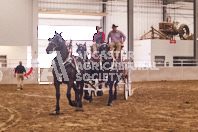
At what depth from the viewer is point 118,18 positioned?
3544cm

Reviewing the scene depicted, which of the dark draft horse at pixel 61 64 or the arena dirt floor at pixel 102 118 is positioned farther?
the dark draft horse at pixel 61 64

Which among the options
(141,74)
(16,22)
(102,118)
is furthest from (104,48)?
(16,22)

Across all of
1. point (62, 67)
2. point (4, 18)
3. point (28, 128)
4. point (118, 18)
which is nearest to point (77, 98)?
point (62, 67)

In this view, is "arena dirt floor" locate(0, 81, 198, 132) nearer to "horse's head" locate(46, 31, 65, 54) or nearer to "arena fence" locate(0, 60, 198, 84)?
"horse's head" locate(46, 31, 65, 54)

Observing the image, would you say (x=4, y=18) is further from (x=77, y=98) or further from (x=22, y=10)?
(x=77, y=98)

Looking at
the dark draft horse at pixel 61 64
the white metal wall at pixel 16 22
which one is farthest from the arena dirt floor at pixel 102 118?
the white metal wall at pixel 16 22

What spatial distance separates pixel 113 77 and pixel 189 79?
1798cm

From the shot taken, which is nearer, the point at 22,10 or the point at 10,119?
the point at 10,119

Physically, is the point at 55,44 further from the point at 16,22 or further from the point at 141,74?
the point at 16,22

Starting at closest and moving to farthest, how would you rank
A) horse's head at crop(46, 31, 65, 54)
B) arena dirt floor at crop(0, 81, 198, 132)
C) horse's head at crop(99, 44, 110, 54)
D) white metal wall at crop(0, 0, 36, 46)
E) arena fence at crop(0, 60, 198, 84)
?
1. arena dirt floor at crop(0, 81, 198, 132)
2. horse's head at crop(46, 31, 65, 54)
3. horse's head at crop(99, 44, 110, 54)
4. arena fence at crop(0, 60, 198, 84)
5. white metal wall at crop(0, 0, 36, 46)

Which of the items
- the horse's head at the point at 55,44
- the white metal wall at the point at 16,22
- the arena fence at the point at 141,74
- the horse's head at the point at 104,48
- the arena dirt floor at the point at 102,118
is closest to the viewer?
the arena dirt floor at the point at 102,118

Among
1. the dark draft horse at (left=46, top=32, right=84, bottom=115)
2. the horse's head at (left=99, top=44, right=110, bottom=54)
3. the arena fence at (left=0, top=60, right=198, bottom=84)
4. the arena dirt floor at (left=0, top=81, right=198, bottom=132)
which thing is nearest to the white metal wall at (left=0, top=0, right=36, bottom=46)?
the arena fence at (left=0, top=60, right=198, bottom=84)

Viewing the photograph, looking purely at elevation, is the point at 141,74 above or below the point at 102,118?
above

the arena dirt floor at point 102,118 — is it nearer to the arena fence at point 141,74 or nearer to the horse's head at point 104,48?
the horse's head at point 104,48
